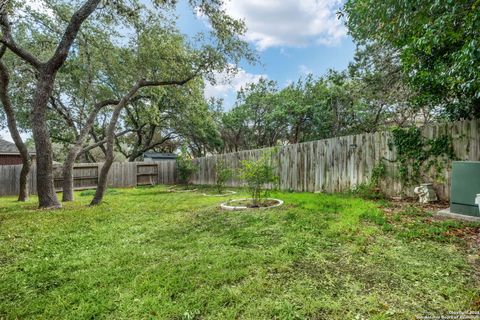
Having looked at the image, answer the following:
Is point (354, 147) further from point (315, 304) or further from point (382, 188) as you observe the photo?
point (315, 304)

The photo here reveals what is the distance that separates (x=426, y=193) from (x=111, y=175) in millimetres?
12800

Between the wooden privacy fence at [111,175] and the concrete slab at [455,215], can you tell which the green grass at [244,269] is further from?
the wooden privacy fence at [111,175]

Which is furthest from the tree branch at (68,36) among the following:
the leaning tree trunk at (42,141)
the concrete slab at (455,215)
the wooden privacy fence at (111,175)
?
Result: the concrete slab at (455,215)

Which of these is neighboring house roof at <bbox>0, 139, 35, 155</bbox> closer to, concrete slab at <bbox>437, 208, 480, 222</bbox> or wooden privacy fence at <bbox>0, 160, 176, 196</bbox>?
wooden privacy fence at <bbox>0, 160, 176, 196</bbox>

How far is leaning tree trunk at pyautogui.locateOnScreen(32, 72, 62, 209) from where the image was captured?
502cm

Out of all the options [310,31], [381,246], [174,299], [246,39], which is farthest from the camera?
[310,31]

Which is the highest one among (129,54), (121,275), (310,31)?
(310,31)

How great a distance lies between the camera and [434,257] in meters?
2.23

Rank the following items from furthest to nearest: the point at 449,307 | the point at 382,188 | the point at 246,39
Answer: the point at 246,39 → the point at 382,188 → the point at 449,307

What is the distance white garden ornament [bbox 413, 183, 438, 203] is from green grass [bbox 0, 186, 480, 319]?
0.91 m

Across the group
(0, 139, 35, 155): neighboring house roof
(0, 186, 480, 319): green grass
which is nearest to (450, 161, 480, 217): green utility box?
(0, 186, 480, 319): green grass

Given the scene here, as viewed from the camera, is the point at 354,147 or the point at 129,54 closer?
the point at 354,147

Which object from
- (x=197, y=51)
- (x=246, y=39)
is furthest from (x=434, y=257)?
(x=197, y=51)

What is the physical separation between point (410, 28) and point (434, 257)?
138 inches
